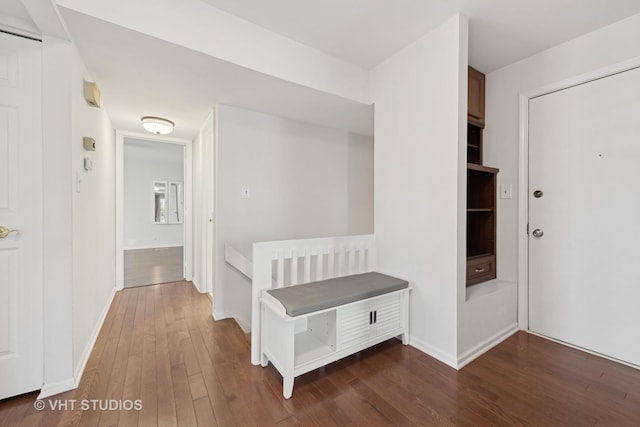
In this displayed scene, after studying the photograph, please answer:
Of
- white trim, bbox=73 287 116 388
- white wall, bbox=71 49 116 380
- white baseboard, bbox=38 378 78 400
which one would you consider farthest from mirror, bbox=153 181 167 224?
white baseboard, bbox=38 378 78 400

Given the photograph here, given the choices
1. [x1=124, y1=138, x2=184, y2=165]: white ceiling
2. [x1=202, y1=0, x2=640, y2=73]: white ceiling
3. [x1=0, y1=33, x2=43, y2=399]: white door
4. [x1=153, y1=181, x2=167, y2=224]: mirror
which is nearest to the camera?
[x1=0, y1=33, x2=43, y2=399]: white door

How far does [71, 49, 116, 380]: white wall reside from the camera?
1660 mm

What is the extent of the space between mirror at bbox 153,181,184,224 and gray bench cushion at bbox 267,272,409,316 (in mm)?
6856

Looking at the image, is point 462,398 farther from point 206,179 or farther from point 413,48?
point 206,179

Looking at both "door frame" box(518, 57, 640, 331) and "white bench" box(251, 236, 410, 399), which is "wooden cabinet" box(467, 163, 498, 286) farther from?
"white bench" box(251, 236, 410, 399)

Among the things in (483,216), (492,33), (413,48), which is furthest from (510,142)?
(413,48)

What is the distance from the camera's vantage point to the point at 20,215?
150cm

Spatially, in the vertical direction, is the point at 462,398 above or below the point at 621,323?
below

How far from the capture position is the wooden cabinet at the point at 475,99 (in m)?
2.43

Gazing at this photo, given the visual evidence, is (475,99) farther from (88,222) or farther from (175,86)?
(88,222)

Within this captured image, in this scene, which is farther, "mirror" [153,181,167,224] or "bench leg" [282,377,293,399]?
"mirror" [153,181,167,224]

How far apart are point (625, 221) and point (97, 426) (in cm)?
339

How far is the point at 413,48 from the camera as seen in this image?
2.10m

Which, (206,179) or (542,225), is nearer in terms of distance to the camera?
(542,225)
